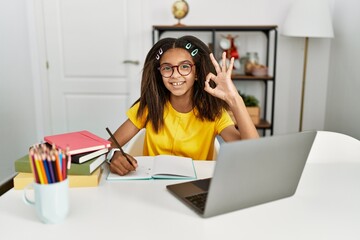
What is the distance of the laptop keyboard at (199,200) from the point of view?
94 cm

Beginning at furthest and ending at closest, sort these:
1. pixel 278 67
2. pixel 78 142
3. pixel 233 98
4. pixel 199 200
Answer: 1. pixel 278 67
2. pixel 233 98
3. pixel 78 142
4. pixel 199 200

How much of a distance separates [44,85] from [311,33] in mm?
2357

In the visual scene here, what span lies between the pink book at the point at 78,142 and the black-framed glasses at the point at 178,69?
1.23ft

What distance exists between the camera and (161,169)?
47.4 inches

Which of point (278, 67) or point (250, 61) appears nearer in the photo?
point (250, 61)

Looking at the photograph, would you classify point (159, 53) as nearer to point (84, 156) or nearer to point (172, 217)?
point (84, 156)

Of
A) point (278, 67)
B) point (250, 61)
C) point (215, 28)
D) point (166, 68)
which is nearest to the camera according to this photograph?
point (166, 68)

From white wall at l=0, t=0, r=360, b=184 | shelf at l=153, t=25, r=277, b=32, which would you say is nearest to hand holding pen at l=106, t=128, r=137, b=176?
white wall at l=0, t=0, r=360, b=184

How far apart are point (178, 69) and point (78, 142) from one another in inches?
18.5

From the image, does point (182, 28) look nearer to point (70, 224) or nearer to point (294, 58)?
point (294, 58)

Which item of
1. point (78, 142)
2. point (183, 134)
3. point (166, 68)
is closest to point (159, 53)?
point (166, 68)

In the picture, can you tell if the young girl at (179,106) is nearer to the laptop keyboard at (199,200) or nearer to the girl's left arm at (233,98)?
the girl's left arm at (233,98)

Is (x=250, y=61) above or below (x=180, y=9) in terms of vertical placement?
below

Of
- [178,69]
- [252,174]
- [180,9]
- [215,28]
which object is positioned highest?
[180,9]
